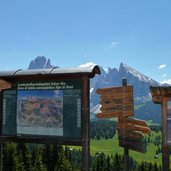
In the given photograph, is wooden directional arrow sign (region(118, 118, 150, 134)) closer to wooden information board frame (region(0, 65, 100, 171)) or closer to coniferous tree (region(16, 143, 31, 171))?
wooden information board frame (region(0, 65, 100, 171))

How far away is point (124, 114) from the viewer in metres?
14.6

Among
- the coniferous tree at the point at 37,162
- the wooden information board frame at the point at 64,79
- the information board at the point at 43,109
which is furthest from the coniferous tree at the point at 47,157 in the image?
the information board at the point at 43,109

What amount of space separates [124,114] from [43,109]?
3072 mm

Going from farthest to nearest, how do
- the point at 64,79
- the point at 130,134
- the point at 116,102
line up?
the point at 116,102, the point at 130,134, the point at 64,79

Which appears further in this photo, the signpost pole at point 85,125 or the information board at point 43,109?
the information board at point 43,109

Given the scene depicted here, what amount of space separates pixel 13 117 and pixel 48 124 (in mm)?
1637

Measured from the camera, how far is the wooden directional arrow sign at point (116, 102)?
47.6 ft

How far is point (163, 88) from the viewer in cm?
1341

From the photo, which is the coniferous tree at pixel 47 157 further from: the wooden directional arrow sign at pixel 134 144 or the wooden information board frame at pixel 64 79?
the wooden directional arrow sign at pixel 134 144

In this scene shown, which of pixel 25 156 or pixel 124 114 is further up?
pixel 124 114

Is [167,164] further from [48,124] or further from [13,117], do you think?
[13,117]

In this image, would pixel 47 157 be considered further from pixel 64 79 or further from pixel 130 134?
pixel 64 79

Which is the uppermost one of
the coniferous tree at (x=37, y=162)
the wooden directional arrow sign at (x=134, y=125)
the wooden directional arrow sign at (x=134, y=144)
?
the wooden directional arrow sign at (x=134, y=125)

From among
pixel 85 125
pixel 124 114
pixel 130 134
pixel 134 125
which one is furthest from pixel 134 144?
pixel 85 125
